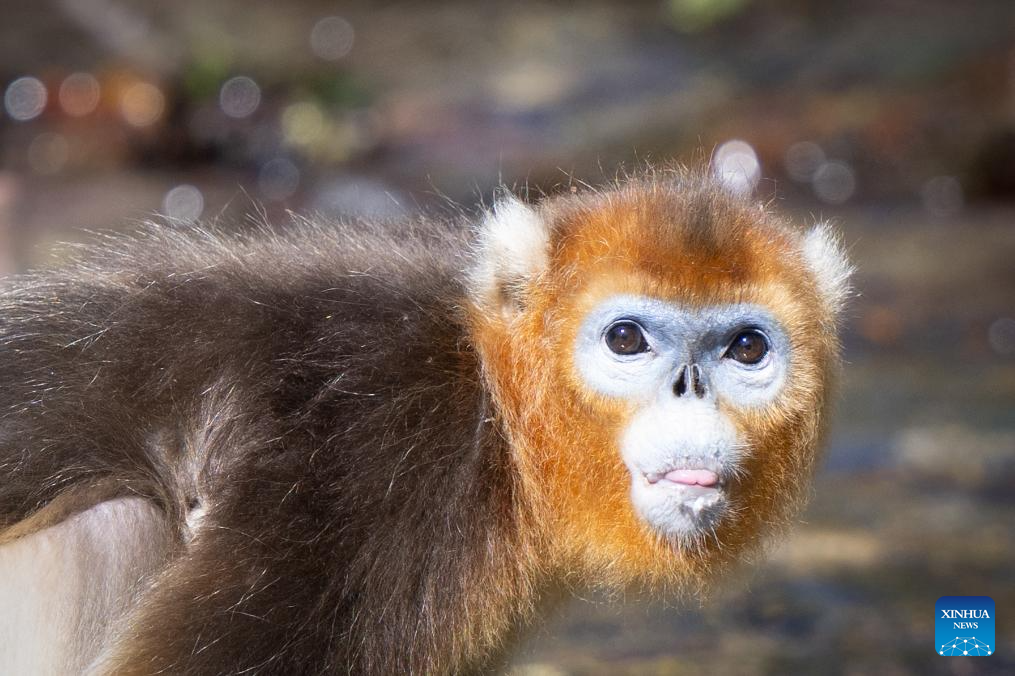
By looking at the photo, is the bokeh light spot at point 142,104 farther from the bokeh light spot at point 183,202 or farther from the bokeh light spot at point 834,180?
the bokeh light spot at point 834,180

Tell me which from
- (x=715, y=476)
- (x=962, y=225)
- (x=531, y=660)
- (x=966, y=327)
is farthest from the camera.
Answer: (x=962, y=225)

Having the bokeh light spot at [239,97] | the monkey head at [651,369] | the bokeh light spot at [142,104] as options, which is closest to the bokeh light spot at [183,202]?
the bokeh light spot at [142,104]

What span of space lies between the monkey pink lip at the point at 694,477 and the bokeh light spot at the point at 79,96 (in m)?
11.3

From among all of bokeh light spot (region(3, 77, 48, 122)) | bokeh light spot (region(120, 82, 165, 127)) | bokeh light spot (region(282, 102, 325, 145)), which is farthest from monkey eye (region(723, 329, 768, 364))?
bokeh light spot (region(3, 77, 48, 122))

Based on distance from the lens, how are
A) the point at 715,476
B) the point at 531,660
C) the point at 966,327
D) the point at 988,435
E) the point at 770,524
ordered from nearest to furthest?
the point at 715,476 < the point at 770,524 < the point at 531,660 < the point at 988,435 < the point at 966,327

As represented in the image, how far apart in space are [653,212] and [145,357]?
1.70 meters

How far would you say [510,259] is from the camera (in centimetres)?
392

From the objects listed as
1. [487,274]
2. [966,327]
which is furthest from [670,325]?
[966,327]

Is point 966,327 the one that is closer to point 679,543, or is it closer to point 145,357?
point 679,543

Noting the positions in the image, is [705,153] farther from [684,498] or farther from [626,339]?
[684,498]

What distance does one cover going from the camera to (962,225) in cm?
1178

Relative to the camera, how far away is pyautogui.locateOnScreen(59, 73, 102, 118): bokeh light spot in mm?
13180

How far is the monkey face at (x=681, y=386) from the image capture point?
3.46 m

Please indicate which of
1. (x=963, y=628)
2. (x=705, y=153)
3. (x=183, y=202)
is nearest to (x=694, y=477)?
A: (x=963, y=628)
